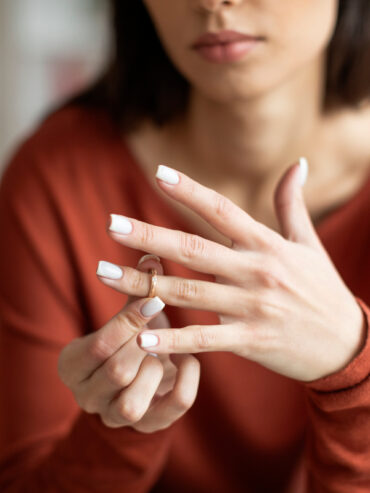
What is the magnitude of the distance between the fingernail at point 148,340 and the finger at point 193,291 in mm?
24

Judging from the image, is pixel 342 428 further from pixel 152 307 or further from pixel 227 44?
pixel 227 44

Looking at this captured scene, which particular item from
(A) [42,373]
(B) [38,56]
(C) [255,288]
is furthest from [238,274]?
(B) [38,56]

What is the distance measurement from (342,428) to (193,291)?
0.14 metres

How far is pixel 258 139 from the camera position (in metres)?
0.53

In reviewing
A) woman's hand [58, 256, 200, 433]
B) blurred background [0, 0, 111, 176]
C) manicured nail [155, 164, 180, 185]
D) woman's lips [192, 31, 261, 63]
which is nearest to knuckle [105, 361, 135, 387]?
woman's hand [58, 256, 200, 433]

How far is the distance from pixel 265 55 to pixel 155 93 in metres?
0.18

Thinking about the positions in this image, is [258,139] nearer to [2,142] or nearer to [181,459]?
[181,459]

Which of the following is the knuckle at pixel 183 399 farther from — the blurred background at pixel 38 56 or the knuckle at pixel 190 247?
the blurred background at pixel 38 56

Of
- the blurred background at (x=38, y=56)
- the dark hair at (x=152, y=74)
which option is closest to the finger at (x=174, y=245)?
the dark hair at (x=152, y=74)

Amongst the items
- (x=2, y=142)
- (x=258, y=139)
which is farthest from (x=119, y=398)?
(x=2, y=142)

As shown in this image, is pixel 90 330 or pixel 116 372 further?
pixel 90 330

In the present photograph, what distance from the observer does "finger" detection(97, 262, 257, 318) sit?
1.07 ft

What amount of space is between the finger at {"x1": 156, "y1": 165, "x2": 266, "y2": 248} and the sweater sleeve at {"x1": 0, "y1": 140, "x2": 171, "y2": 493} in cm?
A: 17

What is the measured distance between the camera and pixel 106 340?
0.35m
